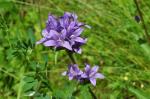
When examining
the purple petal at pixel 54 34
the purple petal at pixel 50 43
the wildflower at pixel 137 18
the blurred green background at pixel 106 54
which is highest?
the purple petal at pixel 54 34

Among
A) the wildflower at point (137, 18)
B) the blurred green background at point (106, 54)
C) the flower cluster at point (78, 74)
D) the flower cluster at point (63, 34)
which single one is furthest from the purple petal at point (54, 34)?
the wildflower at point (137, 18)

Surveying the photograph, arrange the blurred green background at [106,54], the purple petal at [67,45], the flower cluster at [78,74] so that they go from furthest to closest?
the blurred green background at [106,54], the flower cluster at [78,74], the purple petal at [67,45]

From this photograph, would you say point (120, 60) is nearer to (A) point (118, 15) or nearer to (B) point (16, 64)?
(A) point (118, 15)

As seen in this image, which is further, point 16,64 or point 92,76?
point 16,64

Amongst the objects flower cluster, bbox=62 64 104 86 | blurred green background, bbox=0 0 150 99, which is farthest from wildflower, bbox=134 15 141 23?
flower cluster, bbox=62 64 104 86

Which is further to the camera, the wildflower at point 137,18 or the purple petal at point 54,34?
the wildflower at point 137,18

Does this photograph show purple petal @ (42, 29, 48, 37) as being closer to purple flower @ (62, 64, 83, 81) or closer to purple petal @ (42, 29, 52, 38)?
purple petal @ (42, 29, 52, 38)

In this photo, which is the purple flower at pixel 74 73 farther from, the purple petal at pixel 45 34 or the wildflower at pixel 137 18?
the wildflower at pixel 137 18

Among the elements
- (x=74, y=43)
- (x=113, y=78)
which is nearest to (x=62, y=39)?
(x=74, y=43)
